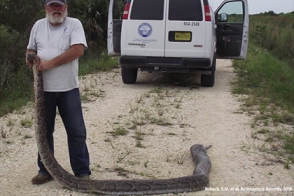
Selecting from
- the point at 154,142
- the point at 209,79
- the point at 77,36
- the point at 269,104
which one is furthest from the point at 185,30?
the point at 77,36

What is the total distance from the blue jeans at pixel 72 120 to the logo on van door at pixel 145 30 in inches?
232

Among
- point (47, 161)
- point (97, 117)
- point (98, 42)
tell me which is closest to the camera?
point (47, 161)

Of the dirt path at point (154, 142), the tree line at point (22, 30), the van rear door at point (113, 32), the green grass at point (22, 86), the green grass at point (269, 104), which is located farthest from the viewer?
the van rear door at point (113, 32)

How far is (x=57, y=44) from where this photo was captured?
474 cm

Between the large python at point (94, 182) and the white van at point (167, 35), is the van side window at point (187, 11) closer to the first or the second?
the white van at point (167, 35)

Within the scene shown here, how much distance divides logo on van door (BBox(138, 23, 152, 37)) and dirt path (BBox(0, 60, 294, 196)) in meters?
1.30

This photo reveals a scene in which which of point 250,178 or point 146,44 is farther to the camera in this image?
point 146,44

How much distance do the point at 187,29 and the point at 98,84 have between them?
261 cm

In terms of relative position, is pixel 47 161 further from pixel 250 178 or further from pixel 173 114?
pixel 173 114

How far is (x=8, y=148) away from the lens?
21.0 feet

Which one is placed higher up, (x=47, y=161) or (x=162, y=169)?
(x=47, y=161)

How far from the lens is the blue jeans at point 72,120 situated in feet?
16.0

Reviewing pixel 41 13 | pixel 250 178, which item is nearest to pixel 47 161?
pixel 250 178

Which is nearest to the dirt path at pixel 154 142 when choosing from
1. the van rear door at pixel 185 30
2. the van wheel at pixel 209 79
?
the van wheel at pixel 209 79
